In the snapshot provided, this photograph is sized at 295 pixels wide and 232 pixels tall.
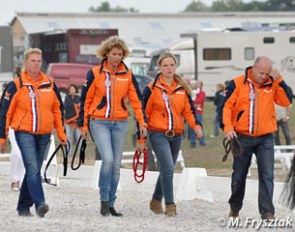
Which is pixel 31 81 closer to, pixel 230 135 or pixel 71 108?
pixel 230 135

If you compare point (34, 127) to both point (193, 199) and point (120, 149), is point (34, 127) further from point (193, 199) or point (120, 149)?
point (193, 199)

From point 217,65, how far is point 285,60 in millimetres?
2793

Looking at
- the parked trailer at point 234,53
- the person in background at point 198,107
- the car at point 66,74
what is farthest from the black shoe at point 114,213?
the parked trailer at point 234,53

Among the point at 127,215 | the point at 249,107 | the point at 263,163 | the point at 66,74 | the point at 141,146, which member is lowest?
the point at 127,215

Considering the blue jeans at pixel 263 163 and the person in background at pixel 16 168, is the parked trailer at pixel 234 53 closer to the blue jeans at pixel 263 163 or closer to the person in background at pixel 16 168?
the person in background at pixel 16 168

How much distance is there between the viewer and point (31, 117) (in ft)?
35.9

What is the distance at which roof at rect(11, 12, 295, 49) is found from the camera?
62.8m

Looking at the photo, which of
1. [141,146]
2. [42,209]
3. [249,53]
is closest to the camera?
[42,209]

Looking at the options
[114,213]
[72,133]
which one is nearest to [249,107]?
[114,213]

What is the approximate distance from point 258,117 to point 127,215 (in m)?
1.92

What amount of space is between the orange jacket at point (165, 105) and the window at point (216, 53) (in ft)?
101

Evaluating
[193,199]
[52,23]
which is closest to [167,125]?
[193,199]

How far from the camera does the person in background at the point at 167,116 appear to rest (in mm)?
11469

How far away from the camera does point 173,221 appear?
11211 millimetres
